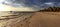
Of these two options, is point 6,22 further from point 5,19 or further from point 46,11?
point 46,11

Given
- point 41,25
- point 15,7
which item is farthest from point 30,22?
point 15,7

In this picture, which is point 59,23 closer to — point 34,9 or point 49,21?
point 49,21

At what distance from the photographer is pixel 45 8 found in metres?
0.90

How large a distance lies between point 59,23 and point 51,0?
0.23 metres

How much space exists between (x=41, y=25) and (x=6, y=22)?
0.30 metres

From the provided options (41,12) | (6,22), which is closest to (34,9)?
(41,12)

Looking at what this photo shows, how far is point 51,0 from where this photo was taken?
35.5 inches

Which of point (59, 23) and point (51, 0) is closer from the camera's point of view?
point (59, 23)

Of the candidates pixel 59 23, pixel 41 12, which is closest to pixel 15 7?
pixel 41 12

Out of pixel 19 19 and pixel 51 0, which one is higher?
pixel 51 0

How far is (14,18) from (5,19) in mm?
79

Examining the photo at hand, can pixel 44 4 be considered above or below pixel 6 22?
above

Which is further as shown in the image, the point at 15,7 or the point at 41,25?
the point at 15,7

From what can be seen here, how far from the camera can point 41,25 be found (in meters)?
0.79
